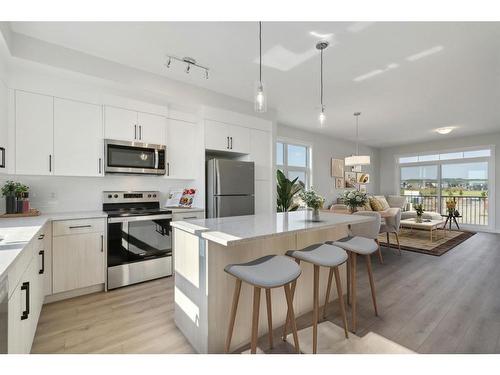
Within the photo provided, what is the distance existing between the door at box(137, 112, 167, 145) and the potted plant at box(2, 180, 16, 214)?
131 centimetres

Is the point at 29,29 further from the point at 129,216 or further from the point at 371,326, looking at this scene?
the point at 371,326

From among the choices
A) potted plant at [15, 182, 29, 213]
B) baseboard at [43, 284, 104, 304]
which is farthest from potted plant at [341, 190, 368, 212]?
potted plant at [15, 182, 29, 213]

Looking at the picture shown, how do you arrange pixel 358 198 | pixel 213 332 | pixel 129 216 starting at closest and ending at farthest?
pixel 213 332 → pixel 129 216 → pixel 358 198

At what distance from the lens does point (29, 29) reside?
2.21 meters

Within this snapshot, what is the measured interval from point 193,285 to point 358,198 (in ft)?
9.95

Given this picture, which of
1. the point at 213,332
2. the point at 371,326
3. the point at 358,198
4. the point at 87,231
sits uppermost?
the point at 358,198

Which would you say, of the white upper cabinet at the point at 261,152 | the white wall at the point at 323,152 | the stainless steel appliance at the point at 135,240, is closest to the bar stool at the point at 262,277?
the stainless steel appliance at the point at 135,240

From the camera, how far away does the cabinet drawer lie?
7.84ft

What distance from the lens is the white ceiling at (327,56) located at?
86.3 inches

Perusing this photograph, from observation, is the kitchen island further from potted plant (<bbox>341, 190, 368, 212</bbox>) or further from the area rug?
the area rug

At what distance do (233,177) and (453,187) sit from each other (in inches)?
278

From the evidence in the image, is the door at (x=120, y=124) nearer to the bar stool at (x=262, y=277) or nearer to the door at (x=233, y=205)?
the door at (x=233, y=205)

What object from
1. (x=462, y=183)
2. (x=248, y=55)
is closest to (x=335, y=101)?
(x=248, y=55)

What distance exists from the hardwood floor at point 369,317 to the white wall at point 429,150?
4653mm
